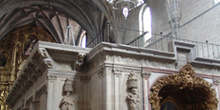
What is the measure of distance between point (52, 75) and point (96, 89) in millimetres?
1566

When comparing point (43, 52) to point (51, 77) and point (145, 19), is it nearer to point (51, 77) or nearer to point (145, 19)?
point (51, 77)

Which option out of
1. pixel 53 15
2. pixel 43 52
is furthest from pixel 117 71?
pixel 53 15

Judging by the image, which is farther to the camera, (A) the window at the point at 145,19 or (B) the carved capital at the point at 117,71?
(A) the window at the point at 145,19

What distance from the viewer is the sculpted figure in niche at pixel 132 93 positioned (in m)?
9.36

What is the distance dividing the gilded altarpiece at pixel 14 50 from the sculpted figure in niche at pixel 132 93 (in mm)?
21946

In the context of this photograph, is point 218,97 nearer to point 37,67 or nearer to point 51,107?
point 51,107

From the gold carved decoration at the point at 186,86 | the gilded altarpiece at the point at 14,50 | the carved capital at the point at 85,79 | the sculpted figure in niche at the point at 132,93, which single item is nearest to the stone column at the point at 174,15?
the gold carved decoration at the point at 186,86

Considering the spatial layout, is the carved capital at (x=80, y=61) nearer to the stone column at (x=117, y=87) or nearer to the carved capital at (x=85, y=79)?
the carved capital at (x=85, y=79)

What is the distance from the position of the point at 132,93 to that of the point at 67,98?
2.15 metres

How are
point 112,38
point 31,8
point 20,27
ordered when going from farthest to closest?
point 20,27 < point 31,8 < point 112,38

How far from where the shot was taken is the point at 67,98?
10086 mm

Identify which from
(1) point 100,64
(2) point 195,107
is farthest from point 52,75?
(2) point 195,107

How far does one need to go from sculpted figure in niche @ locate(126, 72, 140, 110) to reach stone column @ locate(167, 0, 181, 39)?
780cm

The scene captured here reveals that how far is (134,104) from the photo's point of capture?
9.34 meters
